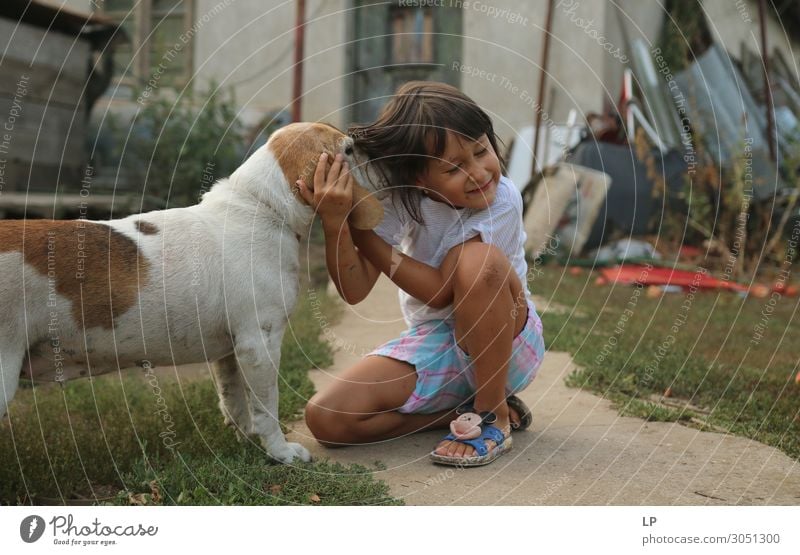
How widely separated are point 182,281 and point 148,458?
70cm

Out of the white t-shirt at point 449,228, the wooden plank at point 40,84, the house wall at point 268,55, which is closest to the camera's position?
the white t-shirt at point 449,228

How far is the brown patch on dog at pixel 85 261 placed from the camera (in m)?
2.69

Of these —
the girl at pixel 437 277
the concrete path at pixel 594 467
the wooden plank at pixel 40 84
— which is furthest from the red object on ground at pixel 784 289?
the wooden plank at pixel 40 84

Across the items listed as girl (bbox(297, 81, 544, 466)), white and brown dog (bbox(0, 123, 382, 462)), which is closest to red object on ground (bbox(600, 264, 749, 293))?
girl (bbox(297, 81, 544, 466))

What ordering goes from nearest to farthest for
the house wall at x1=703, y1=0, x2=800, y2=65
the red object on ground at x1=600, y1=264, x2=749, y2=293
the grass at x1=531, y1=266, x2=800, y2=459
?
1. the grass at x1=531, y1=266, x2=800, y2=459
2. the red object on ground at x1=600, y1=264, x2=749, y2=293
3. the house wall at x1=703, y1=0, x2=800, y2=65

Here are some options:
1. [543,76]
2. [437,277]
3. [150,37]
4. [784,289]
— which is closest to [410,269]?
[437,277]

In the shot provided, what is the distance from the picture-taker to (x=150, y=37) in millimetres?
9430

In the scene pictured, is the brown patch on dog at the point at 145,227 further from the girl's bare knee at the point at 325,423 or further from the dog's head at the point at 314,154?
the girl's bare knee at the point at 325,423

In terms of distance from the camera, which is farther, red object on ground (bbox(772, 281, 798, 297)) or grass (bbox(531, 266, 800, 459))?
red object on ground (bbox(772, 281, 798, 297))

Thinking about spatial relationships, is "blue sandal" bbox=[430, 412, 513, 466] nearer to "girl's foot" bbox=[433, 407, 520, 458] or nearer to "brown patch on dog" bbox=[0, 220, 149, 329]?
"girl's foot" bbox=[433, 407, 520, 458]

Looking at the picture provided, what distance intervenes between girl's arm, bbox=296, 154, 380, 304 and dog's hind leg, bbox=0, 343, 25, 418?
41.8 inches

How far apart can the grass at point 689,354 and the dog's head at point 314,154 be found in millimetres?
1637

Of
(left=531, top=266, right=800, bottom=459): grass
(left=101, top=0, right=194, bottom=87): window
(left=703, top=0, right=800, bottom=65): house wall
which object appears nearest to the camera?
(left=531, top=266, right=800, bottom=459): grass

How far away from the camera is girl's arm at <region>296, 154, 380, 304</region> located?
2939 mm
